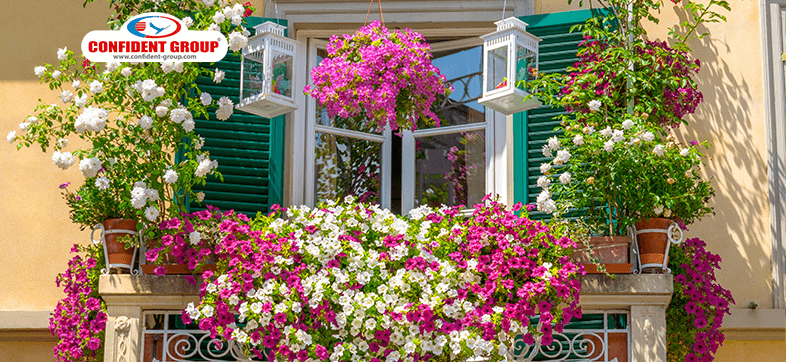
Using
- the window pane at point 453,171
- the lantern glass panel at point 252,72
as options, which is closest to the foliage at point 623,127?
the window pane at point 453,171

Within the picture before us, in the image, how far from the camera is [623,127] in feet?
16.0

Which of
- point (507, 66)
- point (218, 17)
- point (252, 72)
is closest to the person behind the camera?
point (218, 17)

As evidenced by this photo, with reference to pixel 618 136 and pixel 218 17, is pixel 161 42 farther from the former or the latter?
pixel 618 136

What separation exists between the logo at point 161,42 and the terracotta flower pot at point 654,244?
8.50 ft

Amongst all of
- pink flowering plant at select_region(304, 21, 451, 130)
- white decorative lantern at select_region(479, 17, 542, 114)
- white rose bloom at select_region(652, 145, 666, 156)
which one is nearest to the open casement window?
white decorative lantern at select_region(479, 17, 542, 114)

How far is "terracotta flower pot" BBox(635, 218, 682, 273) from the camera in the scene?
4.79 metres

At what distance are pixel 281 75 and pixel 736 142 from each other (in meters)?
2.90

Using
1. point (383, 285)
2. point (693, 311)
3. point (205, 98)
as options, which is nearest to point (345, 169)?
point (205, 98)

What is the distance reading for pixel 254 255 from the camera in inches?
179

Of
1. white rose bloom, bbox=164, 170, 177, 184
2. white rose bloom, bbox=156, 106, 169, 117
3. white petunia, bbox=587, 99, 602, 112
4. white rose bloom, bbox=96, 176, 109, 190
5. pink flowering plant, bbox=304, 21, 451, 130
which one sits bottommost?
white rose bloom, bbox=96, 176, 109, 190

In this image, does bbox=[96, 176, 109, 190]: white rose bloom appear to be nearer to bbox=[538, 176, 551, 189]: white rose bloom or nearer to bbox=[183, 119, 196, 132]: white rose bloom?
bbox=[183, 119, 196, 132]: white rose bloom

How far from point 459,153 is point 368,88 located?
4.09 ft

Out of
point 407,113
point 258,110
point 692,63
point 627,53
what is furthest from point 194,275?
point 692,63

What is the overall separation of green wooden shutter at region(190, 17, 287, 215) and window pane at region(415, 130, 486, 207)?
97cm
